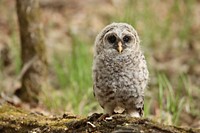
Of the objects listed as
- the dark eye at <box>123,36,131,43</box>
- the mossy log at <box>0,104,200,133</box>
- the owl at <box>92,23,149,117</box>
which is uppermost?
the dark eye at <box>123,36,131,43</box>

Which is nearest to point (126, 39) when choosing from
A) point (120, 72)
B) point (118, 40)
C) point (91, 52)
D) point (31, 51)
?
point (118, 40)

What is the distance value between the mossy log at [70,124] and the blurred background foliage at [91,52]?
1515mm

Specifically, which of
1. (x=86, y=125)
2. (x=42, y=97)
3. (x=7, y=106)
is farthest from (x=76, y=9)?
(x=86, y=125)

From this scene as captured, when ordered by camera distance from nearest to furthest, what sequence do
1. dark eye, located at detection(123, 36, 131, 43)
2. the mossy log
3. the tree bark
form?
the mossy log → dark eye, located at detection(123, 36, 131, 43) → the tree bark

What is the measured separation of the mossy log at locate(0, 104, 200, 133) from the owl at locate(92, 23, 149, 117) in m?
0.30

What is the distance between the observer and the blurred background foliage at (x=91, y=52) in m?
6.57

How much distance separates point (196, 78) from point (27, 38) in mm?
3166

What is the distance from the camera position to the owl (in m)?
4.28

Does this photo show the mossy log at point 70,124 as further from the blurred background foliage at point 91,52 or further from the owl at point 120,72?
the blurred background foliage at point 91,52

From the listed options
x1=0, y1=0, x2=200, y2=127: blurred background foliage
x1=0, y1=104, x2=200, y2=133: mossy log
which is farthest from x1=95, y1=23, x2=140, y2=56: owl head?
x1=0, y1=0, x2=200, y2=127: blurred background foliage

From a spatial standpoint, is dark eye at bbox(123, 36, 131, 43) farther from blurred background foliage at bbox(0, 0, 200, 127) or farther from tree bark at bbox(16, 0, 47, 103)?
tree bark at bbox(16, 0, 47, 103)

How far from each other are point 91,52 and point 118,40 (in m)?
4.30

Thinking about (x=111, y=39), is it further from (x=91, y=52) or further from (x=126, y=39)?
(x=91, y=52)

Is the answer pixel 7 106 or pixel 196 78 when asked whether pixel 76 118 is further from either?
pixel 196 78
